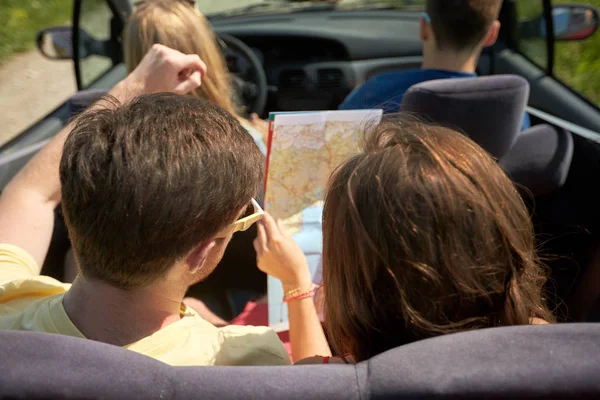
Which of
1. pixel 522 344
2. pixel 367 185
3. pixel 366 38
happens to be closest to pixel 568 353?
pixel 522 344

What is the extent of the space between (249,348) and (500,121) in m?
1.07

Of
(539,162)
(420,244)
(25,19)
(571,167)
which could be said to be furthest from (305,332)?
(25,19)

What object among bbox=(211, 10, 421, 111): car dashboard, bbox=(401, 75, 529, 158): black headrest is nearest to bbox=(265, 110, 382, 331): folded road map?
bbox=(401, 75, 529, 158): black headrest

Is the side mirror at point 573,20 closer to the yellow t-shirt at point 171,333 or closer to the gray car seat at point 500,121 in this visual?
the gray car seat at point 500,121

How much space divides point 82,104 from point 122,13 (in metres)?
0.94

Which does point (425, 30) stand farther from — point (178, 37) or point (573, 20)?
point (178, 37)

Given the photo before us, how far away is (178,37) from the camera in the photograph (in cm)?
227

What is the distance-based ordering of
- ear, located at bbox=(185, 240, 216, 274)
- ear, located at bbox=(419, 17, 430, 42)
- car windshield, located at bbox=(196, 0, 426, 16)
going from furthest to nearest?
car windshield, located at bbox=(196, 0, 426, 16)
ear, located at bbox=(419, 17, 430, 42)
ear, located at bbox=(185, 240, 216, 274)

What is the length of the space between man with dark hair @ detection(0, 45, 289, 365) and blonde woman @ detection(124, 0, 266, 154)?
0.99 metres

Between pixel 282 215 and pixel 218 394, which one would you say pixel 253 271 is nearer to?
pixel 282 215

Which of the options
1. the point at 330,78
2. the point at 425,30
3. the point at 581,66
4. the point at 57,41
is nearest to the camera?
the point at 425,30

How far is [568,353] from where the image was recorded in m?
0.89

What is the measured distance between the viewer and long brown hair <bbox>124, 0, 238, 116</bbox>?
227 centimetres

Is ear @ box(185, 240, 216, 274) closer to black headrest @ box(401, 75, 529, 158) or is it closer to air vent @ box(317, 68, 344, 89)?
black headrest @ box(401, 75, 529, 158)
